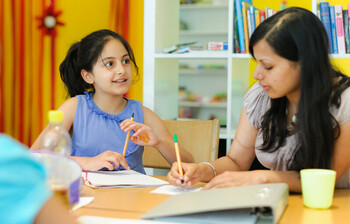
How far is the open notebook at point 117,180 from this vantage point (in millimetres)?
1241

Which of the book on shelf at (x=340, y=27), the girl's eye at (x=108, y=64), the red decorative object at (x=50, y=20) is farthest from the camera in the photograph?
the red decorative object at (x=50, y=20)

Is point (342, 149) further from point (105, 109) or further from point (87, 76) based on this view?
point (87, 76)

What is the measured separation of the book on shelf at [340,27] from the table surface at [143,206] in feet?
3.76

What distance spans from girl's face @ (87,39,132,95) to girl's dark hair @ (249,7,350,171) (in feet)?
2.35

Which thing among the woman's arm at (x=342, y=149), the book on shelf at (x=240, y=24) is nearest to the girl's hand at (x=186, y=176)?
the woman's arm at (x=342, y=149)

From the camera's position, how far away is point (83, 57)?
1911 mm

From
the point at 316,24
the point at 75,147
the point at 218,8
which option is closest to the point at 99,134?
the point at 75,147

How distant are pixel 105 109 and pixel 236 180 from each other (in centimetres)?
89

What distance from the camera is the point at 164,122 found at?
1.91 metres

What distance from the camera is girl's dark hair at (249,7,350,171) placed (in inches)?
47.7

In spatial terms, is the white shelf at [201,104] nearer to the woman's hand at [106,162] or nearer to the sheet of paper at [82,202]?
the woman's hand at [106,162]

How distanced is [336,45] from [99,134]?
1.27 metres

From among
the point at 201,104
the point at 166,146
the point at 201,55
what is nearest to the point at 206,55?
the point at 201,55

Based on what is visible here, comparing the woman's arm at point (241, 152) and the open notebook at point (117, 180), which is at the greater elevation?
the woman's arm at point (241, 152)
